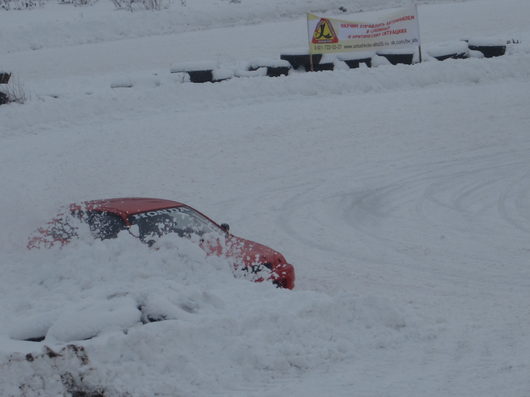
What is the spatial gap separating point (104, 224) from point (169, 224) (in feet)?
2.37

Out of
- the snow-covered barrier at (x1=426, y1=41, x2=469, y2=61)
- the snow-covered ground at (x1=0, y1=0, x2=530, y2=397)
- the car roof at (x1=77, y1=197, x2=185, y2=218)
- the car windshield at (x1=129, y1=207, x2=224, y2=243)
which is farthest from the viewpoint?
the snow-covered barrier at (x1=426, y1=41, x2=469, y2=61)

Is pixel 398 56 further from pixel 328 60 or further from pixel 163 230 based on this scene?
pixel 163 230

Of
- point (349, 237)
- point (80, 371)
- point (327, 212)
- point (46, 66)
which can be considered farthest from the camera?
point (46, 66)

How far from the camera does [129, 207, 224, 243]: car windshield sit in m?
9.13

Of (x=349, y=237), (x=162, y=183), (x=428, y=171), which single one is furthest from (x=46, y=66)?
(x=349, y=237)

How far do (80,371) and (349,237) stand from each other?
6922 mm

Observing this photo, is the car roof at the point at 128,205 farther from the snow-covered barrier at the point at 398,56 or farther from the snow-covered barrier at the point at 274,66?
the snow-covered barrier at the point at 398,56

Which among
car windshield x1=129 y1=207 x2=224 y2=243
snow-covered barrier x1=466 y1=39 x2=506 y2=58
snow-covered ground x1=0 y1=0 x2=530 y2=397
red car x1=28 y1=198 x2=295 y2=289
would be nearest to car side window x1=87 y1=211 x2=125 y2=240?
red car x1=28 y1=198 x2=295 y2=289

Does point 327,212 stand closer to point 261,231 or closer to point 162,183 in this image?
point 261,231

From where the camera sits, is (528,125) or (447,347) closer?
(447,347)

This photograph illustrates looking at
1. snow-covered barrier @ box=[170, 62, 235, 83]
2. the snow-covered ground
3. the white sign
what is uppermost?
the white sign

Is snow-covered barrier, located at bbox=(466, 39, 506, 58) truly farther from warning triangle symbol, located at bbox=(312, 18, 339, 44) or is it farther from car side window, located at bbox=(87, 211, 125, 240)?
car side window, located at bbox=(87, 211, 125, 240)

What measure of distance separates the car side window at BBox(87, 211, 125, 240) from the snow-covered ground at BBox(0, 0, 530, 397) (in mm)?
453

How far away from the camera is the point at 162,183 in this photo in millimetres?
15422
